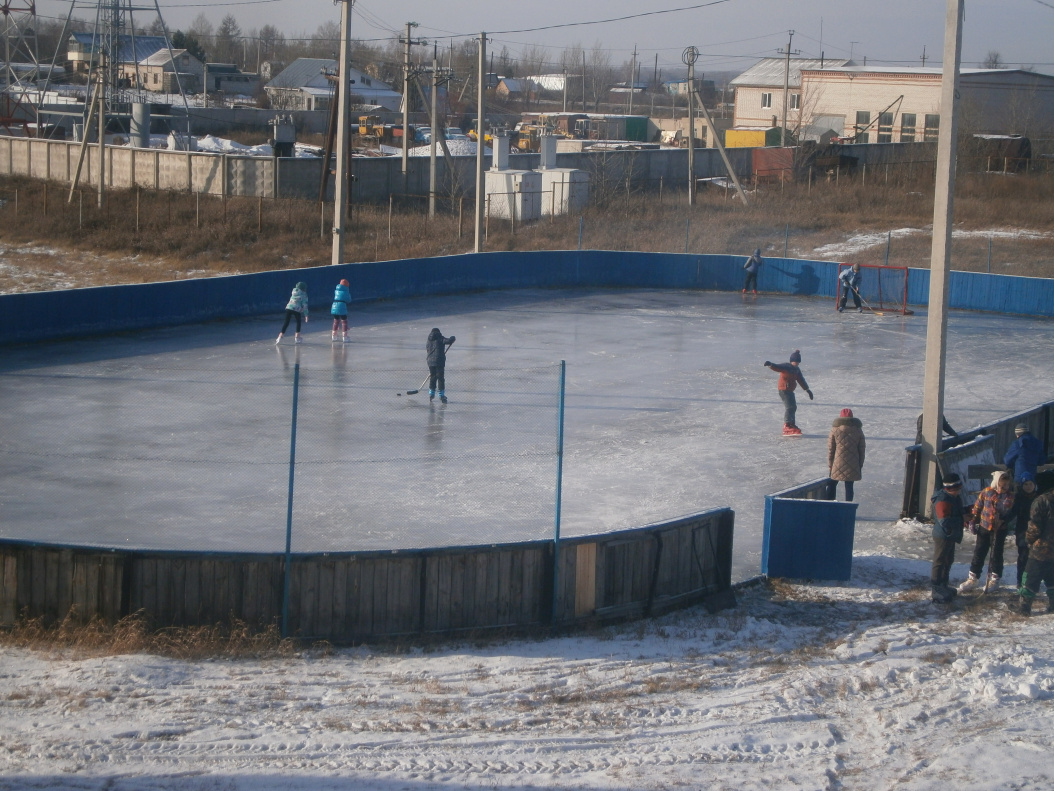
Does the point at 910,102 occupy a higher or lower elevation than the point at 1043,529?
higher

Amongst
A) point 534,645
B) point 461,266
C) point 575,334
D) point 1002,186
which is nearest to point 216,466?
point 534,645

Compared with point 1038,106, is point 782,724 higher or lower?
lower

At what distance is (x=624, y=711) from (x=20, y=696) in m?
4.20

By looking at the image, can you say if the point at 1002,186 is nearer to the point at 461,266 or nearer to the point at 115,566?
the point at 461,266

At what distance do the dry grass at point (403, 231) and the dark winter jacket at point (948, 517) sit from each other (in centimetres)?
2811

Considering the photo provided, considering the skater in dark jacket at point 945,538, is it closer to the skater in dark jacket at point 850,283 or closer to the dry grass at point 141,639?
the dry grass at point 141,639

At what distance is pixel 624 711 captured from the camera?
25.7ft

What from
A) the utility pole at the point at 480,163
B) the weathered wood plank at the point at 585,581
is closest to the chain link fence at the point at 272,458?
the weathered wood plank at the point at 585,581

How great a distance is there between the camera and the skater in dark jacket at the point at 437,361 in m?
17.8

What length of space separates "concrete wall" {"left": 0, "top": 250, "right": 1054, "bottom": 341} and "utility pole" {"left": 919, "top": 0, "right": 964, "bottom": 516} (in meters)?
17.5

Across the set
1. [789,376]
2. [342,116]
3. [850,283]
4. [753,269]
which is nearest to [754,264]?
[753,269]

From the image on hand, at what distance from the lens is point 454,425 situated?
1689cm

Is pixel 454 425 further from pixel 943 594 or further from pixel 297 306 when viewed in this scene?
pixel 943 594

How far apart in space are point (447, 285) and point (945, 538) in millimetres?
22526
